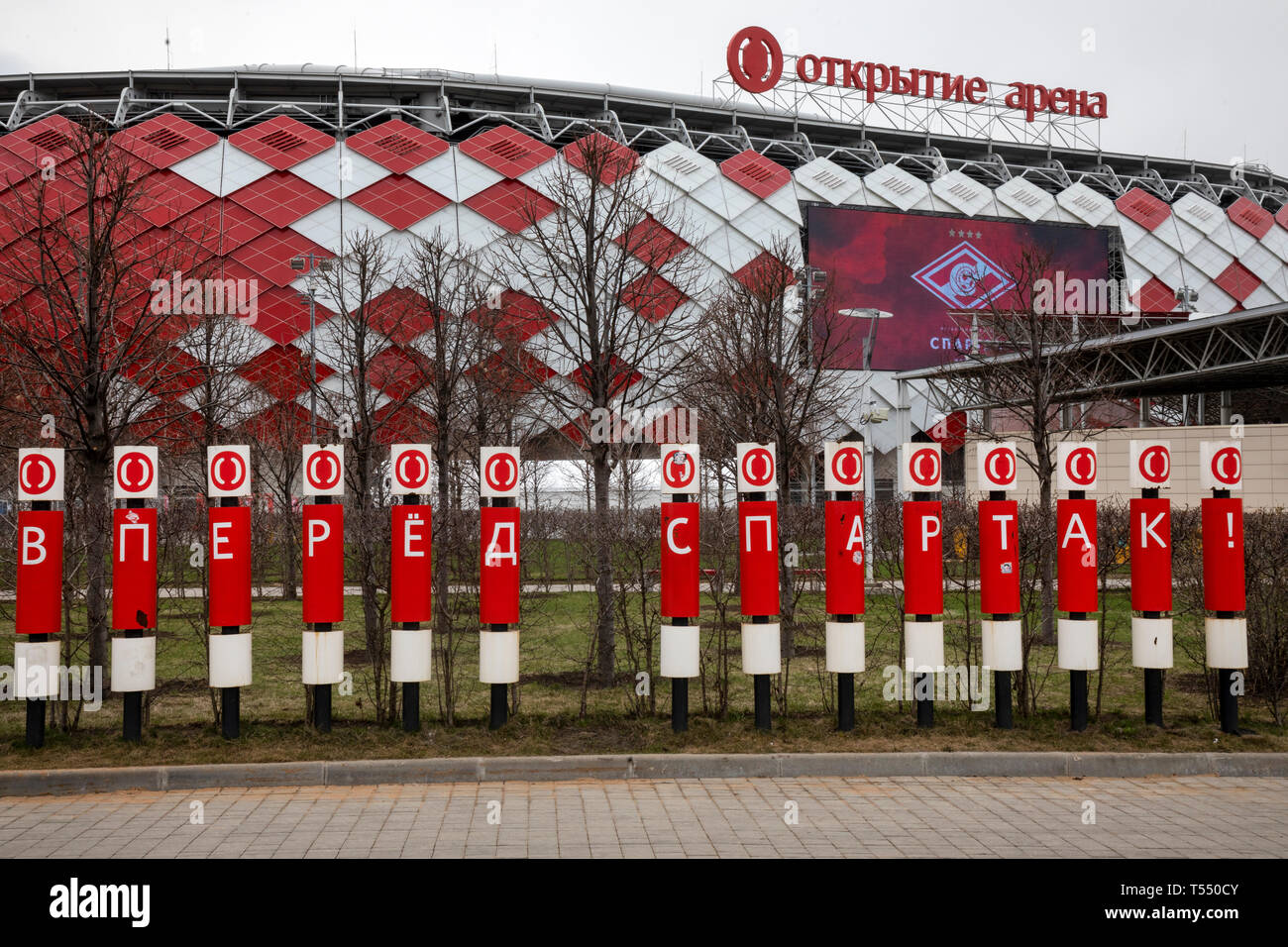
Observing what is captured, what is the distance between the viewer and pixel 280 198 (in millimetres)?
51062

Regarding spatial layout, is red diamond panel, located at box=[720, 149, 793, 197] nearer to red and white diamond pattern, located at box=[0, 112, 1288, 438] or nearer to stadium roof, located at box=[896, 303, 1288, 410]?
red and white diamond pattern, located at box=[0, 112, 1288, 438]

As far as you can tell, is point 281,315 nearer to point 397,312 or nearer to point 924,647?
point 397,312

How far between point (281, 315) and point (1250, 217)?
64.9 metres

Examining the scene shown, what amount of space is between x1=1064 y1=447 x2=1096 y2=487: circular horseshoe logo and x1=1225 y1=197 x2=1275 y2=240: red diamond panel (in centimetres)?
7604

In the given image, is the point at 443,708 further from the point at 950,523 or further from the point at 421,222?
the point at 421,222

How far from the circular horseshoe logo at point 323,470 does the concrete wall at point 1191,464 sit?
24619mm

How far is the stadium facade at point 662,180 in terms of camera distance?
50.7m

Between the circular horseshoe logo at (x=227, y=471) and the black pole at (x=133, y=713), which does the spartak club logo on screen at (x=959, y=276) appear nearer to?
the circular horseshoe logo at (x=227, y=471)

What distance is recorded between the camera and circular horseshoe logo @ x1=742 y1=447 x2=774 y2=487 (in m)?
9.71

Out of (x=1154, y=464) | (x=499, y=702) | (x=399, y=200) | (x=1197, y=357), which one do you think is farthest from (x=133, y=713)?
(x=399, y=200)

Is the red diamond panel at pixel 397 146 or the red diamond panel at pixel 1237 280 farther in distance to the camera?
the red diamond panel at pixel 1237 280

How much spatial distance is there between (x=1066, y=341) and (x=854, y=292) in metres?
40.5

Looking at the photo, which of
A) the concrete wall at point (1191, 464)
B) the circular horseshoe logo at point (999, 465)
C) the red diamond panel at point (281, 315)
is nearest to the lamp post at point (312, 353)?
the circular horseshoe logo at point (999, 465)
